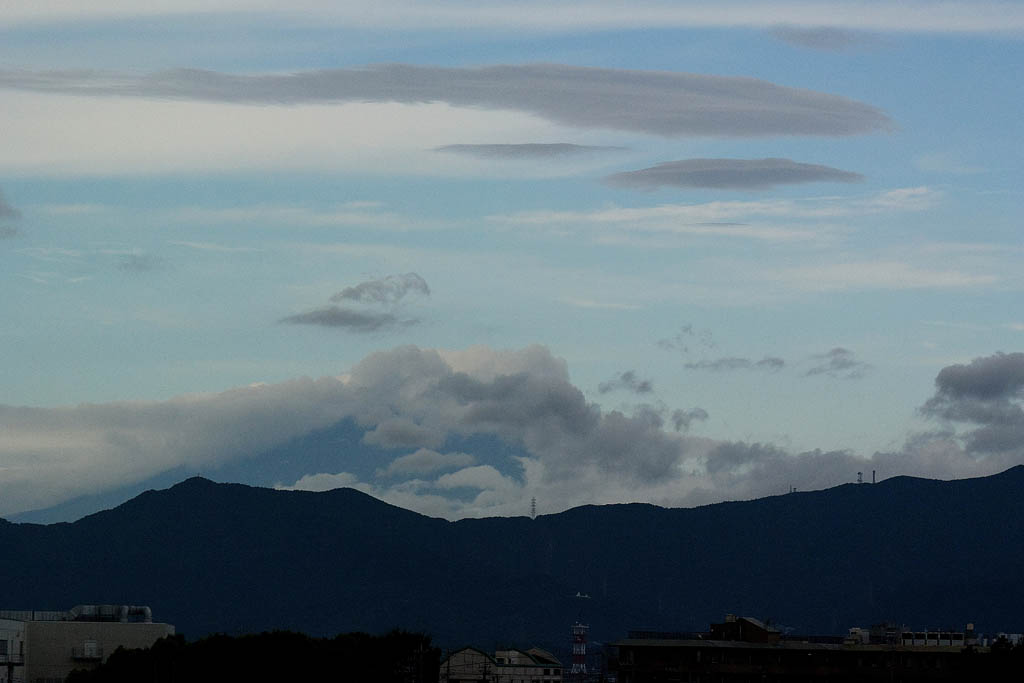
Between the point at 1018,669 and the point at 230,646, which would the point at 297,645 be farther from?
the point at 1018,669

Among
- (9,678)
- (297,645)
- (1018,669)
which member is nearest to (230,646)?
(297,645)

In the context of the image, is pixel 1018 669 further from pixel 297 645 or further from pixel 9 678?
pixel 9 678

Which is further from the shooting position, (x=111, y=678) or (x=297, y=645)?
(x=297, y=645)

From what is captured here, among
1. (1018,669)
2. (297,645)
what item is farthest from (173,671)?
(1018,669)

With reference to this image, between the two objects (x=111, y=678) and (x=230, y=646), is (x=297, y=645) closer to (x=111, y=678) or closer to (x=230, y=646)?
(x=230, y=646)

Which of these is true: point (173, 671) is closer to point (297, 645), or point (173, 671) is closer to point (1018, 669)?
point (297, 645)

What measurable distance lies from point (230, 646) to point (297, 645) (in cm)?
845

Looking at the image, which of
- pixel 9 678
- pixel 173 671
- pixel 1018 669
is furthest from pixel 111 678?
pixel 1018 669

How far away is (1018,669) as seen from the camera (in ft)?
655

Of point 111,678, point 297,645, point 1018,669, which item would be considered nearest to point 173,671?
point 111,678

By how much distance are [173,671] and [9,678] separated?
27.6 m

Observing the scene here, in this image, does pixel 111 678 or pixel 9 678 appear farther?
pixel 9 678

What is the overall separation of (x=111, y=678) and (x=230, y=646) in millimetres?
14404

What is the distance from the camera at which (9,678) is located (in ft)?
654
